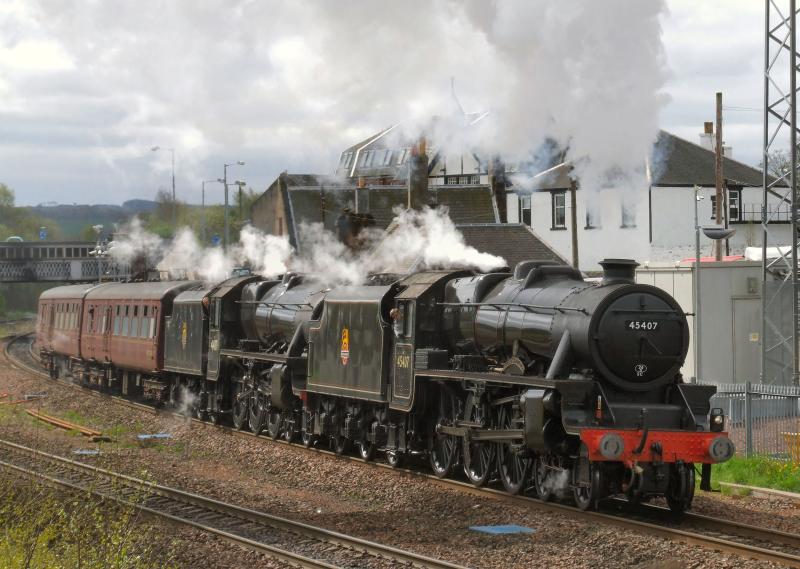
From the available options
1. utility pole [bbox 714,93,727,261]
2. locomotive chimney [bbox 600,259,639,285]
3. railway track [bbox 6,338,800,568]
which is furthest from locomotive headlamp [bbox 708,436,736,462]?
utility pole [bbox 714,93,727,261]

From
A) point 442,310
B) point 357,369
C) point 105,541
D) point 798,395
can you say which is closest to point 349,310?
point 357,369

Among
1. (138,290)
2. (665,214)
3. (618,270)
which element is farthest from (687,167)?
(618,270)

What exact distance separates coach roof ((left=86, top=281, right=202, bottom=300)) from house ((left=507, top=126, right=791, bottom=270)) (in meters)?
16.8

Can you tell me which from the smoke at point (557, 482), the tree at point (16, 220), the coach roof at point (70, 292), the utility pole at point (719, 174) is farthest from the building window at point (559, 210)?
the tree at point (16, 220)

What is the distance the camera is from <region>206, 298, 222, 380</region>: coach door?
2438cm

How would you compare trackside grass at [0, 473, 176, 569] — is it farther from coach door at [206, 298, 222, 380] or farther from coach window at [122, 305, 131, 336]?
coach window at [122, 305, 131, 336]

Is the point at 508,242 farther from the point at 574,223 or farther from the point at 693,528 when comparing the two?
the point at 693,528

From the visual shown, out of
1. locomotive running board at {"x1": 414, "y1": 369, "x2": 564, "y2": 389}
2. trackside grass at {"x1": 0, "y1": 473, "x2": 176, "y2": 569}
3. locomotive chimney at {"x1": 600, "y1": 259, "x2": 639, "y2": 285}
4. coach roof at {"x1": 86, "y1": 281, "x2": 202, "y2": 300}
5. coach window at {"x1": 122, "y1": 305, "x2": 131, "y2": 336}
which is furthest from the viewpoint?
coach window at {"x1": 122, "y1": 305, "x2": 131, "y2": 336}

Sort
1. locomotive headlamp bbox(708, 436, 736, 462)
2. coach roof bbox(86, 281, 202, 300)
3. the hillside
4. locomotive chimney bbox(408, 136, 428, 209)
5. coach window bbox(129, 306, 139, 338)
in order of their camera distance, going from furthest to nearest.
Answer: the hillside
coach window bbox(129, 306, 139, 338)
coach roof bbox(86, 281, 202, 300)
locomotive chimney bbox(408, 136, 428, 209)
locomotive headlamp bbox(708, 436, 736, 462)

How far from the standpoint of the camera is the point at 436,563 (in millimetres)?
10359

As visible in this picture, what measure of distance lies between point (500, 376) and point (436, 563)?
436 centimetres

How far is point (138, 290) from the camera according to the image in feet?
98.9

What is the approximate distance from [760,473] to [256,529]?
8.03 metres

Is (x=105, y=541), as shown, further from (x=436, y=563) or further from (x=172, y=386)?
(x=172, y=386)
